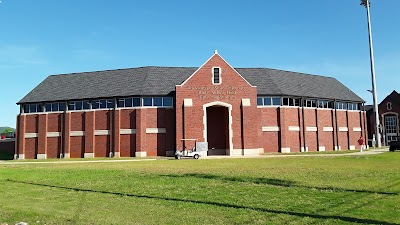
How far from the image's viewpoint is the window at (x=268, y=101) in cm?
4847

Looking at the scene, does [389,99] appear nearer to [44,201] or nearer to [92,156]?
[92,156]

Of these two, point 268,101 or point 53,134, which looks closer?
point 268,101

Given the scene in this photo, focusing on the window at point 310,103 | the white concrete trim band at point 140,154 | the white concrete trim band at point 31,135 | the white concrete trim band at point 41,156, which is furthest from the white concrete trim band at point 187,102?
the white concrete trim band at point 31,135

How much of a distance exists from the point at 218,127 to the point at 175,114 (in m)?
6.73

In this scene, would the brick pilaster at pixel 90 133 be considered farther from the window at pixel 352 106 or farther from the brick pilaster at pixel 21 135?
the window at pixel 352 106

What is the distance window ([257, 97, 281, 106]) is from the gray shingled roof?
0.74 meters

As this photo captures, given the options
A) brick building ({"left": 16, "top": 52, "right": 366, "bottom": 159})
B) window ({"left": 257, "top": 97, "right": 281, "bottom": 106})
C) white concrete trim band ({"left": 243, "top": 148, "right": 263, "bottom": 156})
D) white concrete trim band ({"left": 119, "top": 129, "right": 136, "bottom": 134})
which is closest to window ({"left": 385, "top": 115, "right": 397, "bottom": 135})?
brick building ({"left": 16, "top": 52, "right": 366, "bottom": 159})

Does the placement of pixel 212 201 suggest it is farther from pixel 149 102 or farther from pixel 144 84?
pixel 144 84

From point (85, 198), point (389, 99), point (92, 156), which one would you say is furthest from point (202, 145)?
point (389, 99)

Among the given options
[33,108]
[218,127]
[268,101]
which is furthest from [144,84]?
[33,108]

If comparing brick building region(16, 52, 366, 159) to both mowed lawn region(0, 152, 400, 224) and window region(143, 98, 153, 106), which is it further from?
mowed lawn region(0, 152, 400, 224)

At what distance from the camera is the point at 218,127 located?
49.0 metres

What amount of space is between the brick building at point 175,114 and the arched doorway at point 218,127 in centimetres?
13

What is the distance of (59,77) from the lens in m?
56.1
